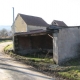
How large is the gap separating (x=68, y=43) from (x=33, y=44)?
288 inches

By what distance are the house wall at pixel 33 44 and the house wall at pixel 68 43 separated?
4646mm

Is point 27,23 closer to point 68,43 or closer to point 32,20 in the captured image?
point 32,20

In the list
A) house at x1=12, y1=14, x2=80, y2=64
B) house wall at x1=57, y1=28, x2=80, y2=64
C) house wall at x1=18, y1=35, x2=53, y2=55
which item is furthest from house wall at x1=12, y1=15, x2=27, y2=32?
house wall at x1=57, y1=28, x2=80, y2=64

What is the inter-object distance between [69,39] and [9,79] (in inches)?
A: 348

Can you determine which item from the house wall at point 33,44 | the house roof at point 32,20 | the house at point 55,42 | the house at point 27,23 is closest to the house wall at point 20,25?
the house at point 27,23

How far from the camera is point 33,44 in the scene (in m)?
23.2

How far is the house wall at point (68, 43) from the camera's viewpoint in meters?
15.7

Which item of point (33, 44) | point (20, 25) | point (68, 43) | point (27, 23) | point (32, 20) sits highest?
point (32, 20)

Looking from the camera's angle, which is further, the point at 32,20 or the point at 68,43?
the point at 32,20

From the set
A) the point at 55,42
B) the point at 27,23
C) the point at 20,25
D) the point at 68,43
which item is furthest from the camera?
the point at 20,25

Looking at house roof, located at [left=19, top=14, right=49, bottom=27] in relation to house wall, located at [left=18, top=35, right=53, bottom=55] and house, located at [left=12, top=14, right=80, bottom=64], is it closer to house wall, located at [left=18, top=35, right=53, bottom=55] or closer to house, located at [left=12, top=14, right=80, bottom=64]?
house wall, located at [left=18, top=35, right=53, bottom=55]

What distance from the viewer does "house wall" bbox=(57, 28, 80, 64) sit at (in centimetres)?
1567

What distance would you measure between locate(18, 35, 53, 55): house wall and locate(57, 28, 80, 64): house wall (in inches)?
183

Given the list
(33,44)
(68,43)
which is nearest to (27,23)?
(33,44)
